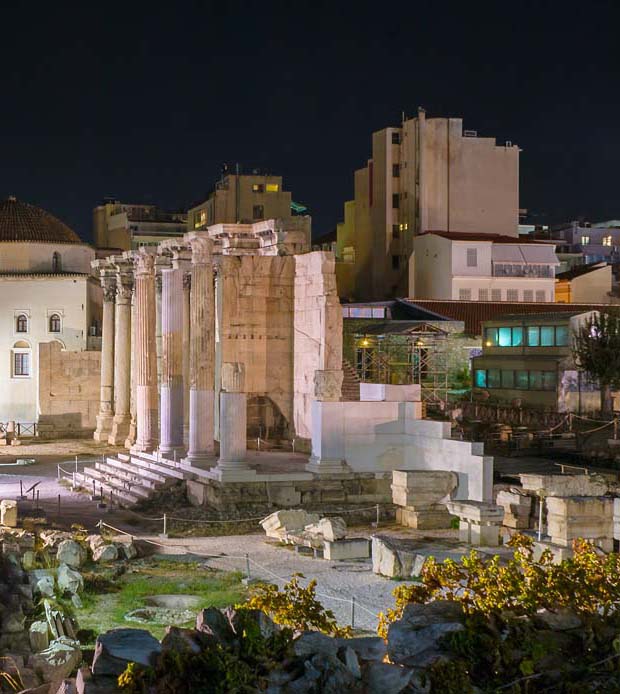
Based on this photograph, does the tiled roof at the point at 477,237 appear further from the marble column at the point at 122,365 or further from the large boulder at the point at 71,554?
the large boulder at the point at 71,554

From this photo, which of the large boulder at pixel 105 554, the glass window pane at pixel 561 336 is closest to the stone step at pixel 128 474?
the large boulder at pixel 105 554

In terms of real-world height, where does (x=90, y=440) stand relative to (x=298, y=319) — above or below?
below

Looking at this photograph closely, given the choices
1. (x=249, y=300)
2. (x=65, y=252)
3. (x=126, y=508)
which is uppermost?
(x=65, y=252)

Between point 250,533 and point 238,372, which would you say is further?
point 238,372

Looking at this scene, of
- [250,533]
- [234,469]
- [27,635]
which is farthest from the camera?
[234,469]

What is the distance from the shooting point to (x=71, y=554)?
19281mm

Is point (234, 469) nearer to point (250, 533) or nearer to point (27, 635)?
point (250, 533)

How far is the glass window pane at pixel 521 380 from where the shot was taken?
4647 cm

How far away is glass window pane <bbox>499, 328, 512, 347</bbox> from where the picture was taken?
156 ft

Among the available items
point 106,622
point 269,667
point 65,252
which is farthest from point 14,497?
point 65,252

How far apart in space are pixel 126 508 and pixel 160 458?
370cm

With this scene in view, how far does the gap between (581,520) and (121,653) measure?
11278mm

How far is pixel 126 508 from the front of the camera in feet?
91.9

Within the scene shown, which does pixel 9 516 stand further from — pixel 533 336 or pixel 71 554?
pixel 533 336
